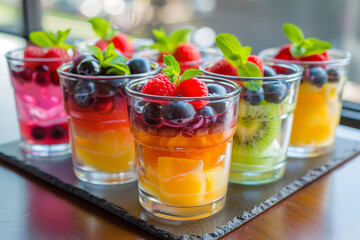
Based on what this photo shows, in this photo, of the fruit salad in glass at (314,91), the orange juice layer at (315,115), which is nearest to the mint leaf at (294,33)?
the fruit salad in glass at (314,91)

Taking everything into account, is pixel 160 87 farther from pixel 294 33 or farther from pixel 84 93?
pixel 294 33

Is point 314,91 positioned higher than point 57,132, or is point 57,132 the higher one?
point 314,91

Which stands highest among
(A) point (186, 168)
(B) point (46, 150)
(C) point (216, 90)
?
(C) point (216, 90)

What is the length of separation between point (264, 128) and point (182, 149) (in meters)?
0.21

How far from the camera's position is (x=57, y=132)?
954 mm

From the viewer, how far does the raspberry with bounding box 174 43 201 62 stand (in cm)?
91

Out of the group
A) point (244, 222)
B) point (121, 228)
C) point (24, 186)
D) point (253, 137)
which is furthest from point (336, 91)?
point (24, 186)

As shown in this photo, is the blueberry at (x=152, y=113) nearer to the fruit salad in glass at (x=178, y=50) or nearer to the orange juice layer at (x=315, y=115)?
the fruit salad in glass at (x=178, y=50)

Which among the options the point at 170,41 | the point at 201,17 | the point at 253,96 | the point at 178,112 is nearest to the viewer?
the point at 178,112

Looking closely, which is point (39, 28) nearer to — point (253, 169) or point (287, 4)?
point (287, 4)

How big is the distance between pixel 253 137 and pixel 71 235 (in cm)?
35

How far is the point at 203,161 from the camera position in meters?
0.65

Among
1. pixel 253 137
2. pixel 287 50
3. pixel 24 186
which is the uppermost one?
pixel 287 50

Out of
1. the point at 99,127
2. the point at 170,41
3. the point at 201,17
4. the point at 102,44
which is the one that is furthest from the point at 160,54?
the point at 201,17
